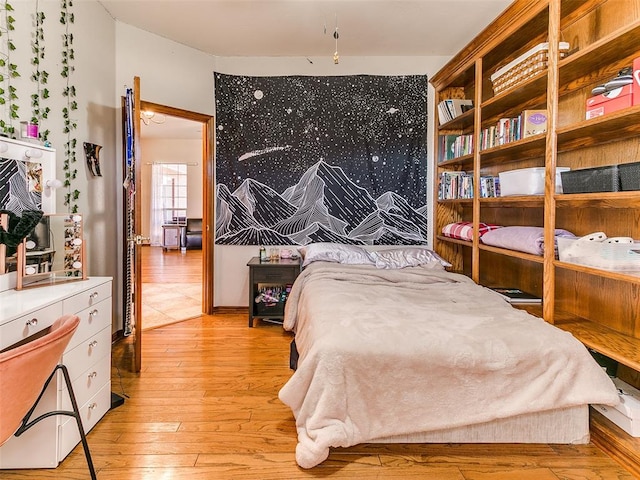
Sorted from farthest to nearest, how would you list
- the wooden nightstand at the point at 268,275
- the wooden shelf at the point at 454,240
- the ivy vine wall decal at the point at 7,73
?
the wooden nightstand at the point at 268,275, the wooden shelf at the point at 454,240, the ivy vine wall decal at the point at 7,73

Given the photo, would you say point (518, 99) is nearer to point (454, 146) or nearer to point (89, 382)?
point (454, 146)

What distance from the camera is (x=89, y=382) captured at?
2.05 metres

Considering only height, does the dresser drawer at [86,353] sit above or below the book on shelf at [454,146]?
below

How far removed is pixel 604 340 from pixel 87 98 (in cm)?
372

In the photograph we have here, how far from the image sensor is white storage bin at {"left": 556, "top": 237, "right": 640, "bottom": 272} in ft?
5.93

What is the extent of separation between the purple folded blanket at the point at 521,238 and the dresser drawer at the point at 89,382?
8.29 feet

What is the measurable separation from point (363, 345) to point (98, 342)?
1433 mm

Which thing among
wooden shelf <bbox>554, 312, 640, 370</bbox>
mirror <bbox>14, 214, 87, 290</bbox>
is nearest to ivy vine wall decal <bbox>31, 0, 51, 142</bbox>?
mirror <bbox>14, 214, 87, 290</bbox>

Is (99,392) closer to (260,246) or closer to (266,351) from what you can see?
(266,351)

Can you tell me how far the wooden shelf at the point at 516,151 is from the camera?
2.45 meters

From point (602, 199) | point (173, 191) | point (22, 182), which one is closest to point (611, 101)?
point (602, 199)

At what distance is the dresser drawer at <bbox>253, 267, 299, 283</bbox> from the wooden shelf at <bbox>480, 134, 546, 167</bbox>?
6.40 ft

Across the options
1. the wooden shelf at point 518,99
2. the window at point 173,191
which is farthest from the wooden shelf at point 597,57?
the window at point 173,191

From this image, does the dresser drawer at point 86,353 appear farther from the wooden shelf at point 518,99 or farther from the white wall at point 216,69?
the wooden shelf at point 518,99
